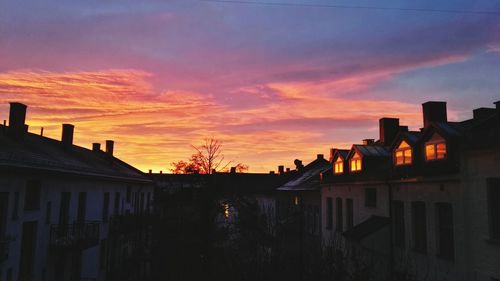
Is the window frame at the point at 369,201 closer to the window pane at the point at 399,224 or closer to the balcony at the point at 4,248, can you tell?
the window pane at the point at 399,224

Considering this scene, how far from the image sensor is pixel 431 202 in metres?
16.6

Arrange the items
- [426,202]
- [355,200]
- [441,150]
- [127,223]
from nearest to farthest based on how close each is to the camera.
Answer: [441,150], [426,202], [355,200], [127,223]

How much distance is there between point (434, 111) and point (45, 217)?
20.8 metres

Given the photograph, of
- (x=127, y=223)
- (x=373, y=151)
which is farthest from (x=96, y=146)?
(x=373, y=151)

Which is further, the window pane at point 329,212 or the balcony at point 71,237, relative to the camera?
the window pane at point 329,212

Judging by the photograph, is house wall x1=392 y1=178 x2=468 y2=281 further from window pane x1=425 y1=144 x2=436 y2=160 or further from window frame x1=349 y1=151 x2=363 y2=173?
window frame x1=349 y1=151 x2=363 y2=173

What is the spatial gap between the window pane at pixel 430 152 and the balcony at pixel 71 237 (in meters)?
18.4

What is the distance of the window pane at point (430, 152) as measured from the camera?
16.9 metres

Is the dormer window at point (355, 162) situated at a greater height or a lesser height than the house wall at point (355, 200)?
greater

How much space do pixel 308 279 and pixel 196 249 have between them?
18603mm

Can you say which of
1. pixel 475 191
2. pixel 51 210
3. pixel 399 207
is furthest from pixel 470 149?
pixel 51 210

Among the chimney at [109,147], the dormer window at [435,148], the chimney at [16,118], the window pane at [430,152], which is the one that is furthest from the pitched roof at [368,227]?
the chimney at [109,147]

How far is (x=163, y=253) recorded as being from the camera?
114 ft

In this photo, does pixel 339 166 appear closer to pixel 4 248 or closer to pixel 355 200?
pixel 355 200
